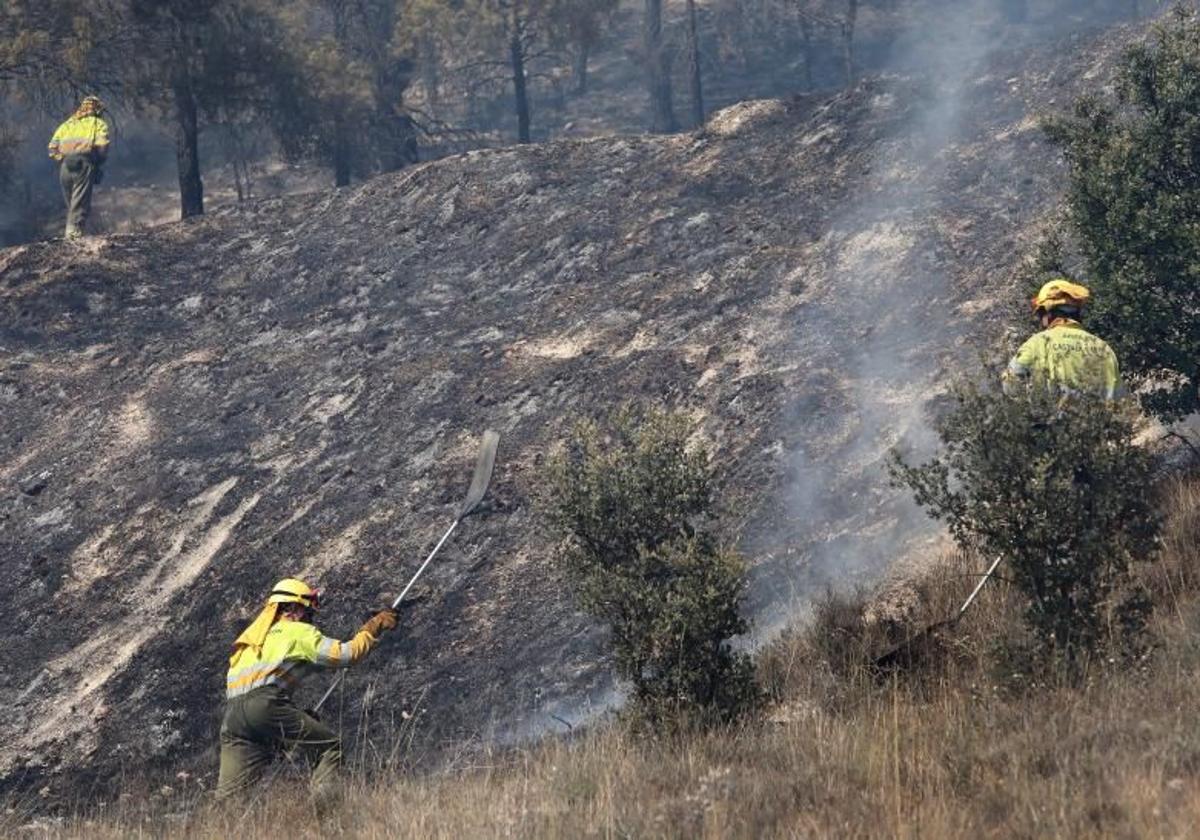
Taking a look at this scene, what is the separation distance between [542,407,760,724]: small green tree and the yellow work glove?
1.38 m

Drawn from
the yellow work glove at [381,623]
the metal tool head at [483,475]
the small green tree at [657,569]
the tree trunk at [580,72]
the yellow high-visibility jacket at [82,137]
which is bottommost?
the tree trunk at [580,72]

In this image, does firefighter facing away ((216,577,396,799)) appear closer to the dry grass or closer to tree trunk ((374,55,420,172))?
the dry grass

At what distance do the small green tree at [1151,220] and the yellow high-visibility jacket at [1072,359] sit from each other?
1.32 m

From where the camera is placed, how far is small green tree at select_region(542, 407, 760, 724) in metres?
6.79

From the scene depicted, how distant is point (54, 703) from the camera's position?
446 inches

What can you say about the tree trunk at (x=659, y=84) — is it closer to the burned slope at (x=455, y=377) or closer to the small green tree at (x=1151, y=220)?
the burned slope at (x=455, y=377)

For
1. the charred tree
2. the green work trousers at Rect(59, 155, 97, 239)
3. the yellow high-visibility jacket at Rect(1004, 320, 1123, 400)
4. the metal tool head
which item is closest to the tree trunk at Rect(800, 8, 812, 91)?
the charred tree

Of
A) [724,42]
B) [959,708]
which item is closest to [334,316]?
[959,708]

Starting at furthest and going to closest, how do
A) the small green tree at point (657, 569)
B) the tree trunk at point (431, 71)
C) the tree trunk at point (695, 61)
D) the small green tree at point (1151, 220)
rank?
the tree trunk at point (431, 71)
the tree trunk at point (695, 61)
the small green tree at point (1151, 220)
the small green tree at point (657, 569)

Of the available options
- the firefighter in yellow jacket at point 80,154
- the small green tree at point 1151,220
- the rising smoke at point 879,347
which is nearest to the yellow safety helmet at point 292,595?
the rising smoke at point 879,347

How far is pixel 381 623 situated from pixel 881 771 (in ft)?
12.1

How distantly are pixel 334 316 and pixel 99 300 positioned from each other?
144 inches

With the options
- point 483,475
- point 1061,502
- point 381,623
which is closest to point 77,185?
point 483,475

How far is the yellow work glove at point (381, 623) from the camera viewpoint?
809cm
